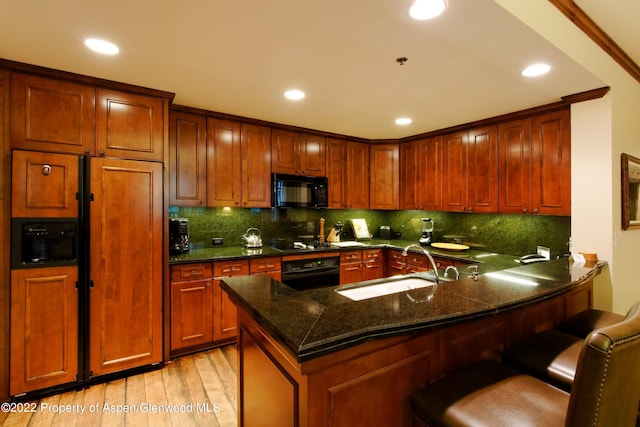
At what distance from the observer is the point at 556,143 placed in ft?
9.23

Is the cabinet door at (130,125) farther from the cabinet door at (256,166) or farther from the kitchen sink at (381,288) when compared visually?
the kitchen sink at (381,288)

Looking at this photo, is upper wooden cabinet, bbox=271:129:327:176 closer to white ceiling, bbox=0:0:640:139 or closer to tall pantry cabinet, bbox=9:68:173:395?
white ceiling, bbox=0:0:640:139

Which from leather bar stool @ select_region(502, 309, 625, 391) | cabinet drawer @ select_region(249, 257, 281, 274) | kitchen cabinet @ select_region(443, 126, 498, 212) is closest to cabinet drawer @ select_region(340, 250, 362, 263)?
cabinet drawer @ select_region(249, 257, 281, 274)

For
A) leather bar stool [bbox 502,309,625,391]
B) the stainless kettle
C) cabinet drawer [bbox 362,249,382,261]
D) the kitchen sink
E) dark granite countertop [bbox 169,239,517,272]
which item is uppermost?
the stainless kettle

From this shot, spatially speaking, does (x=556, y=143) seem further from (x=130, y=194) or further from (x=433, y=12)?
(x=130, y=194)

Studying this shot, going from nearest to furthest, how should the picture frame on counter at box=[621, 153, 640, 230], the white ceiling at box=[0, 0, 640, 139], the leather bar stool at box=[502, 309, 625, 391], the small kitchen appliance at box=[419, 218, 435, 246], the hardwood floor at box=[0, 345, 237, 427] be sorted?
the leather bar stool at box=[502, 309, 625, 391], the white ceiling at box=[0, 0, 640, 139], the hardwood floor at box=[0, 345, 237, 427], the picture frame on counter at box=[621, 153, 640, 230], the small kitchen appliance at box=[419, 218, 435, 246]

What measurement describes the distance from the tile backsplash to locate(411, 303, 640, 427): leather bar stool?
7.85 ft

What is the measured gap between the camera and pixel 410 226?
465 centimetres

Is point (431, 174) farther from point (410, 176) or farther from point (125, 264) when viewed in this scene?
point (125, 264)

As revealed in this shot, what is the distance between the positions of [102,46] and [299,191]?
2.31 metres

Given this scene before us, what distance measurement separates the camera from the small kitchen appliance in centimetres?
408

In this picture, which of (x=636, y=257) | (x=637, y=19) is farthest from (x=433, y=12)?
(x=636, y=257)

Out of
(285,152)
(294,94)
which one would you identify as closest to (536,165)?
(294,94)

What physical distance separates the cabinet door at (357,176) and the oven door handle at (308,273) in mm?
1030
